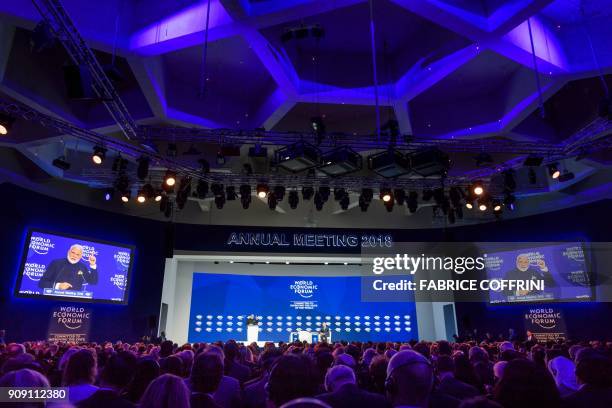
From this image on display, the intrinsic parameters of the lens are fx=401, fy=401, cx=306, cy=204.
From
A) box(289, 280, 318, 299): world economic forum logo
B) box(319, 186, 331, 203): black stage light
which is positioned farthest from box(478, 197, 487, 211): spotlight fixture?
box(289, 280, 318, 299): world economic forum logo

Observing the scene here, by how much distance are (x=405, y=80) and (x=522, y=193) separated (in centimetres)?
801

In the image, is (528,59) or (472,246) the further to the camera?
(472,246)

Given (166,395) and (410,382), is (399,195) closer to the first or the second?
(410,382)

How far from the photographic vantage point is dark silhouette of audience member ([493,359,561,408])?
1771 millimetres

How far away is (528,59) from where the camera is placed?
7816 millimetres

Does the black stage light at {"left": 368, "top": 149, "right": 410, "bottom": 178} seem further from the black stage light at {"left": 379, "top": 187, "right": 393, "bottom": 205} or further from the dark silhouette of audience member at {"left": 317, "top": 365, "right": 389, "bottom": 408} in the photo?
the dark silhouette of audience member at {"left": 317, "top": 365, "right": 389, "bottom": 408}

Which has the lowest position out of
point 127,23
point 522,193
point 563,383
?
point 563,383

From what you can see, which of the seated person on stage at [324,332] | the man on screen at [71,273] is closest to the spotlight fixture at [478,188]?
the seated person on stage at [324,332]

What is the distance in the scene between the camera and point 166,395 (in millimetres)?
1959

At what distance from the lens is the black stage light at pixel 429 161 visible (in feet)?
29.7

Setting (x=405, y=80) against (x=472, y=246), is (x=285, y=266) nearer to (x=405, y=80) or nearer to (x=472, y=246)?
(x=472, y=246)

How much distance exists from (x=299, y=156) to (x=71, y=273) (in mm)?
9446

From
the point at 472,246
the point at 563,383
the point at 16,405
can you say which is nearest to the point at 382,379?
the point at 563,383

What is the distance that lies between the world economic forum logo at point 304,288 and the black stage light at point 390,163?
Result: 1003 centimetres
